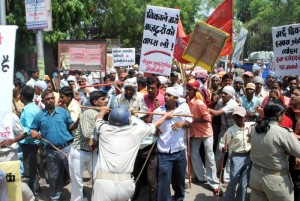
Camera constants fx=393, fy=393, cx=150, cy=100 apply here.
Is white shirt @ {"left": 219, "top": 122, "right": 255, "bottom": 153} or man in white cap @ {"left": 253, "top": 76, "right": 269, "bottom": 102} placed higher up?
man in white cap @ {"left": 253, "top": 76, "right": 269, "bottom": 102}

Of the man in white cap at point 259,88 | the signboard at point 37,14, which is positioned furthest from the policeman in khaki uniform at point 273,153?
the signboard at point 37,14

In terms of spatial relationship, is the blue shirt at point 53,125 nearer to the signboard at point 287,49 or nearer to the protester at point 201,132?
the protester at point 201,132

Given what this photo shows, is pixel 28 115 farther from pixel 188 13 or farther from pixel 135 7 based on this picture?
pixel 188 13

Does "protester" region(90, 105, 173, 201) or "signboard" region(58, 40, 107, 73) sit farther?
"signboard" region(58, 40, 107, 73)

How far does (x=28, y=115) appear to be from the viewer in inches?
235

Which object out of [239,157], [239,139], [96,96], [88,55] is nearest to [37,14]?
[88,55]

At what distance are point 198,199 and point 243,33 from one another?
6.04 meters

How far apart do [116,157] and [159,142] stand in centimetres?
134

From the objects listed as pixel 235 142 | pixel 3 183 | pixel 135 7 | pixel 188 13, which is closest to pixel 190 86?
pixel 235 142

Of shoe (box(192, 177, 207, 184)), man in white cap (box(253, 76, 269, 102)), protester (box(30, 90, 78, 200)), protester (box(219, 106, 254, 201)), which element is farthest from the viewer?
man in white cap (box(253, 76, 269, 102))

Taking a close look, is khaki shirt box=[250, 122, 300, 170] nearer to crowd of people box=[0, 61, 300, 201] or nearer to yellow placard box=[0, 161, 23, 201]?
crowd of people box=[0, 61, 300, 201]

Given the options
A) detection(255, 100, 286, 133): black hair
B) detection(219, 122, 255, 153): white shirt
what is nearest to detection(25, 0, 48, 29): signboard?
detection(219, 122, 255, 153): white shirt

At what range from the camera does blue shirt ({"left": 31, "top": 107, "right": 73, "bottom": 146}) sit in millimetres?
5633

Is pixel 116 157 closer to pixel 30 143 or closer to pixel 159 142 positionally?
pixel 159 142
